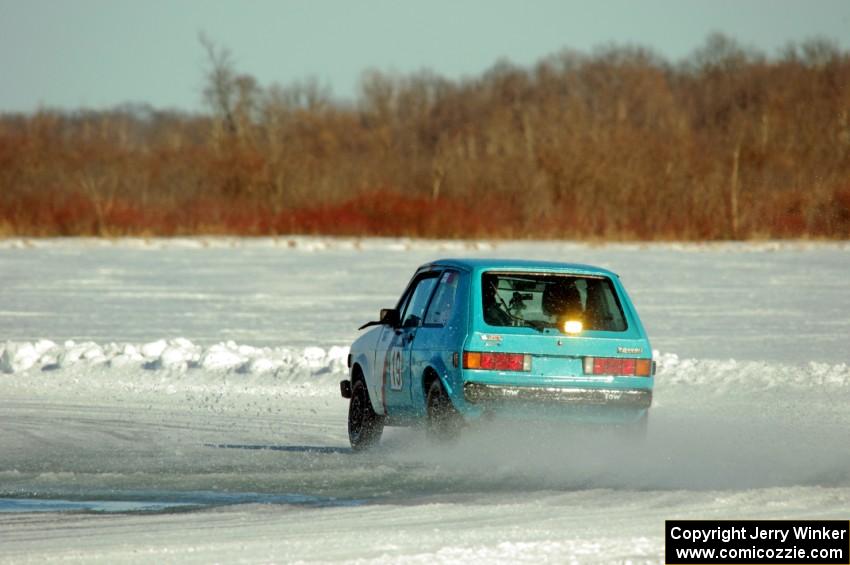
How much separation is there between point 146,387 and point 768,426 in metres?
7.60

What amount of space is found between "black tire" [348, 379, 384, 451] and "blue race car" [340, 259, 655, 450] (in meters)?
1.00

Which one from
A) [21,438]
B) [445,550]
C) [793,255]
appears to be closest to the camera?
[445,550]

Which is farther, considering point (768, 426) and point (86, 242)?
point (86, 242)

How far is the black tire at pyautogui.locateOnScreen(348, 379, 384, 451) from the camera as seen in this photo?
1296cm

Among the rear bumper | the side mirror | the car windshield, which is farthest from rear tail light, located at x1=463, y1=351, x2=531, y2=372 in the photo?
the side mirror

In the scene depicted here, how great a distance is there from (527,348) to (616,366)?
27.7 inches

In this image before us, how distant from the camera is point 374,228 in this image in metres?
57.1

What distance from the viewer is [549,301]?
1131cm

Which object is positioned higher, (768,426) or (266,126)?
(266,126)

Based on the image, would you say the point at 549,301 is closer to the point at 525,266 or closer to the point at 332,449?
the point at 525,266

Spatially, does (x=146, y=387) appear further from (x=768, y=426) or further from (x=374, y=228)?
(x=374, y=228)

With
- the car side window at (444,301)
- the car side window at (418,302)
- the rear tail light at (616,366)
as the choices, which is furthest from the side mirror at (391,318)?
the rear tail light at (616,366)

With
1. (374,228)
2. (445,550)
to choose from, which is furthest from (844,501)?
(374,228)

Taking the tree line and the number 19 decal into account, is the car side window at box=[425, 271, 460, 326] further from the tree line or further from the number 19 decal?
the tree line
